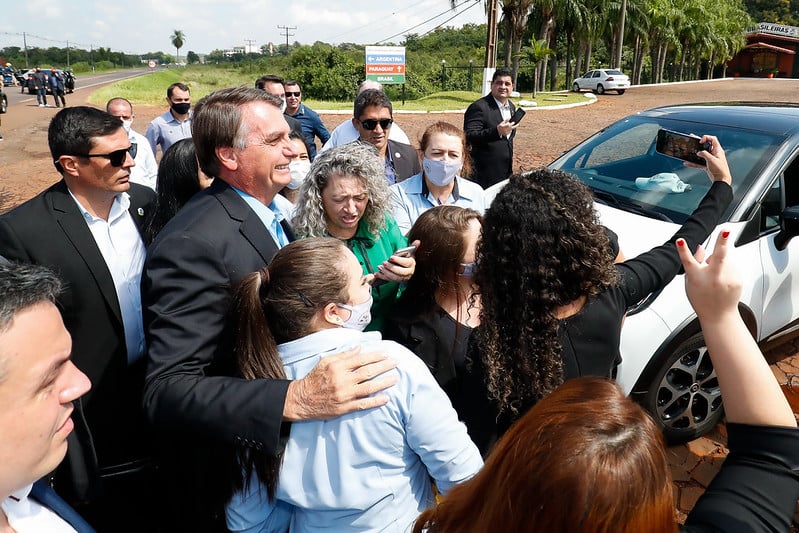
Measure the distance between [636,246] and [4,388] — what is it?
2957 mm

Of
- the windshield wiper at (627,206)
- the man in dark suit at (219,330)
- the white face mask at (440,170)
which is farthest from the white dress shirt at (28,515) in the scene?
the windshield wiper at (627,206)

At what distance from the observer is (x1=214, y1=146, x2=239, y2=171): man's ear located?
6.55 feet

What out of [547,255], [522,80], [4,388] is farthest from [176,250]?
[522,80]

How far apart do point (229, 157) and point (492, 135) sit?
3.83m

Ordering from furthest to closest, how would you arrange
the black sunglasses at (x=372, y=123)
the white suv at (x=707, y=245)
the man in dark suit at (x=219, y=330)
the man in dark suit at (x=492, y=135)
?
the man in dark suit at (x=492, y=135) < the black sunglasses at (x=372, y=123) < the white suv at (x=707, y=245) < the man in dark suit at (x=219, y=330)

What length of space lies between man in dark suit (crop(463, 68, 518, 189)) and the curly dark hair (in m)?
3.43

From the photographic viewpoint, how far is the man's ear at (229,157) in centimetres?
200

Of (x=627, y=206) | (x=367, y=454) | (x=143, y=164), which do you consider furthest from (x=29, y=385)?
(x=143, y=164)

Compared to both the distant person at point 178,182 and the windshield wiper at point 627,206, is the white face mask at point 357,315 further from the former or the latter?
the windshield wiper at point 627,206

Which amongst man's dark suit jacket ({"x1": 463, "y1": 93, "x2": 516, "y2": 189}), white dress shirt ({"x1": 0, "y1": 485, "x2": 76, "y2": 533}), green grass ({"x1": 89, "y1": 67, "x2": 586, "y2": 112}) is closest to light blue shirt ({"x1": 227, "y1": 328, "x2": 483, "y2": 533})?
white dress shirt ({"x1": 0, "y1": 485, "x2": 76, "y2": 533})

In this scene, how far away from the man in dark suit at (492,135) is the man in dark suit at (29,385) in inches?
174

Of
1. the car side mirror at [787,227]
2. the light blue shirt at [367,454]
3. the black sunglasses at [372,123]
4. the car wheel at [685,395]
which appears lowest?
the car wheel at [685,395]

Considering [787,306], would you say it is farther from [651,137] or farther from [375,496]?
[375,496]

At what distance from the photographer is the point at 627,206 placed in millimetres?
3461
